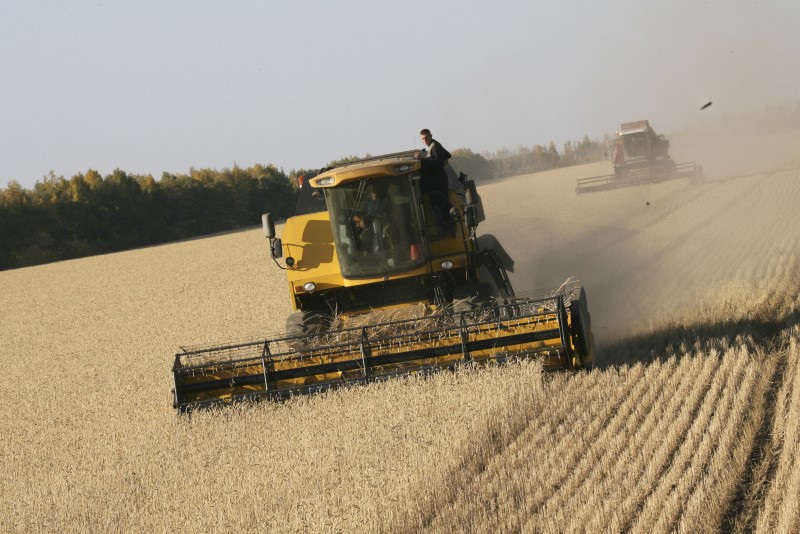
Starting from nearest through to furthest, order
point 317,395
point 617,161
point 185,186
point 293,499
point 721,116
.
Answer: point 293,499, point 317,395, point 617,161, point 721,116, point 185,186

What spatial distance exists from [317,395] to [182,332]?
315 inches

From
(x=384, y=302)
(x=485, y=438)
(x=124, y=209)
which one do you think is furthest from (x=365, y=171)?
(x=124, y=209)

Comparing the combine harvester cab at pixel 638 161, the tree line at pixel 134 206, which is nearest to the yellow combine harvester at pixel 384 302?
the combine harvester cab at pixel 638 161

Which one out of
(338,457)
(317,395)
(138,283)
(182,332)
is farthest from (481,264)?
(138,283)

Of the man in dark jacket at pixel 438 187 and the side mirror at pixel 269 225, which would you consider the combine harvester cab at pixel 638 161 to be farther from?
the side mirror at pixel 269 225

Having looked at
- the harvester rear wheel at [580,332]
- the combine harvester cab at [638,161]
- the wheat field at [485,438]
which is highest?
the combine harvester cab at [638,161]

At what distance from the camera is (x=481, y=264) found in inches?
404

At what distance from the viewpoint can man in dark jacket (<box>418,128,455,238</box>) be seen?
996 centimetres

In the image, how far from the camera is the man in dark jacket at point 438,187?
A: 9961mm

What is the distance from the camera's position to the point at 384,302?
10.1 m

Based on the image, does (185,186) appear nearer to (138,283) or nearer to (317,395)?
(138,283)

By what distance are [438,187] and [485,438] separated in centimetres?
369

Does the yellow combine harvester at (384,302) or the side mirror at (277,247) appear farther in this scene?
the side mirror at (277,247)

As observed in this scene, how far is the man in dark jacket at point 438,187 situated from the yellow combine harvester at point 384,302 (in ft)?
0.04
